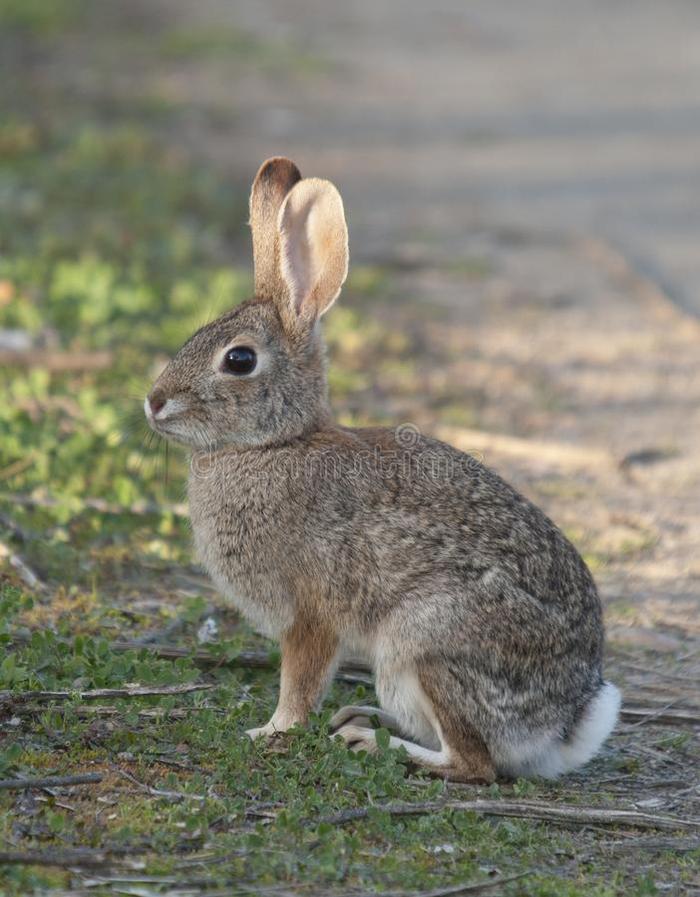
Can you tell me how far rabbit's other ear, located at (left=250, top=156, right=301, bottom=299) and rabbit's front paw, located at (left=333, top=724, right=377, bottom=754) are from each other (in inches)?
57.2

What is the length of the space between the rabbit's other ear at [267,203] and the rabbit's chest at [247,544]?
2.37 feet

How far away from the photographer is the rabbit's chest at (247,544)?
4.51 meters

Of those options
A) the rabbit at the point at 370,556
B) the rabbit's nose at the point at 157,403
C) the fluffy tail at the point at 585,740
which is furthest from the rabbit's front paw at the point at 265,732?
the rabbit's nose at the point at 157,403

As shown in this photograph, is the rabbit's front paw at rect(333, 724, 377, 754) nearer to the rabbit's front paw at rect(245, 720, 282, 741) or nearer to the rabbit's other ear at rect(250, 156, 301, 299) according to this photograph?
the rabbit's front paw at rect(245, 720, 282, 741)

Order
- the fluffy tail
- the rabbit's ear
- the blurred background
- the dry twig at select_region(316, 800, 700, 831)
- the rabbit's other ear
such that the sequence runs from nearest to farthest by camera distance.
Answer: the dry twig at select_region(316, 800, 700, 831) < the fluffy tail < the rabbit's ear < the rabbit's other ear < the blurred background

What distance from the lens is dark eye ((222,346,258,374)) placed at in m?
4.73

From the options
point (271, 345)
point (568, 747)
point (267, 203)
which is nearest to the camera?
point (568, 747)

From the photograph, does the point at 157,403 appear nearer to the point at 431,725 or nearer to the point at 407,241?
the point at 431,725

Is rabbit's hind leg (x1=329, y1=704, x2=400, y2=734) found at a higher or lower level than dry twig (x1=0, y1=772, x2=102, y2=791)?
lower

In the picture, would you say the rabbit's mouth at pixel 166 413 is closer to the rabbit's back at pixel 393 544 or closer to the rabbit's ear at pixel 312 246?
the rabbit's back at pixel 393 544

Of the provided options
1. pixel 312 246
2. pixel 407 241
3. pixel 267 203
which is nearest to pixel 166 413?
pixel 312 246

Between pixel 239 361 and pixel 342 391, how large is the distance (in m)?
2.99

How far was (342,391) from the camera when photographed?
7715mm

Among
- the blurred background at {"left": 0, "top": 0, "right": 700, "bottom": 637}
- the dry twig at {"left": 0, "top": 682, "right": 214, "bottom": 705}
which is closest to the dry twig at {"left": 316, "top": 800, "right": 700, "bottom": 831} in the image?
the dry twig at {"left": 0, "top": 682, "right": 214, "bottom": 705}
